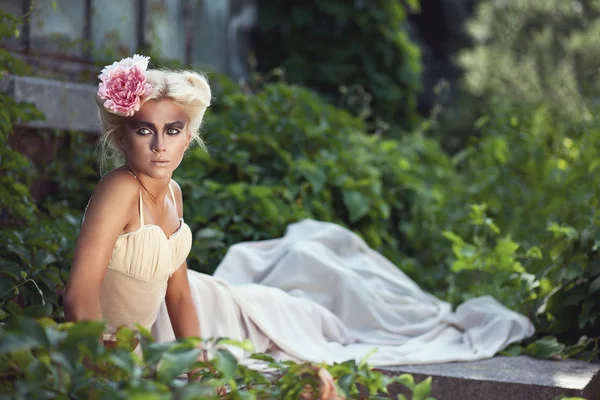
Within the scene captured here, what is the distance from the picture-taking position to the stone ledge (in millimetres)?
4059

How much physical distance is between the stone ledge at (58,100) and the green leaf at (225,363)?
2.55 metres

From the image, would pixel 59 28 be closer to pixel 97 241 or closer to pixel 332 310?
pixel 332 310

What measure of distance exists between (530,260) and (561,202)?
30.5 inches

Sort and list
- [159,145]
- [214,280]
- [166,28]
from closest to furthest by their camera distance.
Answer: [159,145]
[214,280]
[166,28]

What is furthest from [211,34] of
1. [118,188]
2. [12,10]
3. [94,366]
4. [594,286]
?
[94,366]

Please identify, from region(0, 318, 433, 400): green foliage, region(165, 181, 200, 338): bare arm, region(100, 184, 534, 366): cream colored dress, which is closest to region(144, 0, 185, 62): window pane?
region(100, 184, 534, 366): cream colored dress

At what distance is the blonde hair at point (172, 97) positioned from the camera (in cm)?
226

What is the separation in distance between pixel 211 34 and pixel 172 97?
4580mm

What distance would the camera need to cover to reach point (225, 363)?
1.60 metres

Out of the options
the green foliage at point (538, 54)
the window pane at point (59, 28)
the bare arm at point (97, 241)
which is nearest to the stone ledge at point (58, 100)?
the window pane at point (59, 28)

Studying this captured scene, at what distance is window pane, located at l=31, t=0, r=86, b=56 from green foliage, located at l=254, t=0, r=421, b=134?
109 inches

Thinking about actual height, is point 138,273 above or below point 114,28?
below

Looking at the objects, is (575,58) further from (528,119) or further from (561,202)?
(561,202)

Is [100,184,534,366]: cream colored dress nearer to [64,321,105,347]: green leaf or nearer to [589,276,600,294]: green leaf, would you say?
[589,276,600,294]: green leaf
